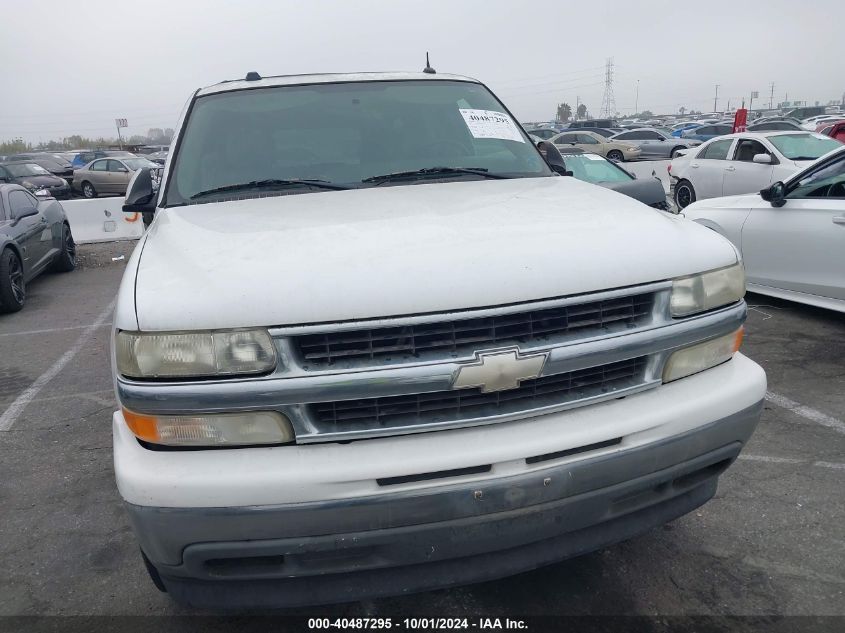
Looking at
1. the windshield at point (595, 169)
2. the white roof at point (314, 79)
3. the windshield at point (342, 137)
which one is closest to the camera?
the windshield at point (342, 137)

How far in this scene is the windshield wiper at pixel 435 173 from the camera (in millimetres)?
3191

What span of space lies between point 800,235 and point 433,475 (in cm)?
503

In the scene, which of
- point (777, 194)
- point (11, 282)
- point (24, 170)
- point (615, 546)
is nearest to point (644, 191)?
point (777, 194)

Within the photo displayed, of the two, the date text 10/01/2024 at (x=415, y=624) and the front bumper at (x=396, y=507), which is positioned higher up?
the front bumper at (x=396, y=507)

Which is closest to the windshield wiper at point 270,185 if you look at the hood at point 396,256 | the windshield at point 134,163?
the hood at point 396,256

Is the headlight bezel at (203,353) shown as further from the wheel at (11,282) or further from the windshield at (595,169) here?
the windshield at (595,169)

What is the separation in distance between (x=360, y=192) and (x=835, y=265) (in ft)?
14.2

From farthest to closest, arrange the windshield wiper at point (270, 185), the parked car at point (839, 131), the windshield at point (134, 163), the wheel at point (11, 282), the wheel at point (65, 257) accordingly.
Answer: the windshield at point (134, 163) < the parked car at point (839, 131) < the wheel at point (65, 257) < the wheel at point (11, 282) < the windshield wiper at point (270, 185)

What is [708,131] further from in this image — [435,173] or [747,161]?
[435,173]

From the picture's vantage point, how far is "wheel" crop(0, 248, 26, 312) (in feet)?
25.5

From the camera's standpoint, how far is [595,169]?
31.4 ft

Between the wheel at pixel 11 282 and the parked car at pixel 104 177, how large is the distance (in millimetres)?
17629

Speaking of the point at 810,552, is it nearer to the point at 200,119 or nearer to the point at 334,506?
the point at 334,506

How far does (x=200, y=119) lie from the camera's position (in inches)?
137
